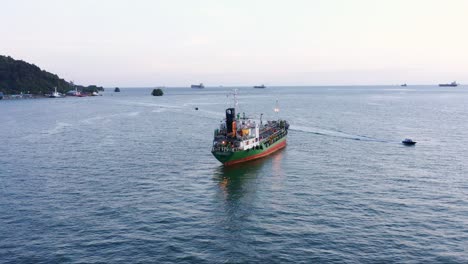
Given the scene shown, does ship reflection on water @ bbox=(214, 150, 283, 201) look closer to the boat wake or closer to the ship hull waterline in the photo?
the ship hull waterline

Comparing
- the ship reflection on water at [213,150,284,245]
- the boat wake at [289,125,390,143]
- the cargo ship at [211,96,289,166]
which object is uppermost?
the cargo ship at [211,96,289,166]

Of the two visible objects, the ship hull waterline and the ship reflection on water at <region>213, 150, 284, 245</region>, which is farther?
the ship hull waterline

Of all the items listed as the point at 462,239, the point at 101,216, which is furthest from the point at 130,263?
the point at 462,239

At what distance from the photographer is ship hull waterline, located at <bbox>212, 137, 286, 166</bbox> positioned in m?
84.5

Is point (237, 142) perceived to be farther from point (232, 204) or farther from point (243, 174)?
point (232, 204)

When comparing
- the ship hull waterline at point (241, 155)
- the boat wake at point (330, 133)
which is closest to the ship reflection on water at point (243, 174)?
the ship hull waterline at point (241, 155)

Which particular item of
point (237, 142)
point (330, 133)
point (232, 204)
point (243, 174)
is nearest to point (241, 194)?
point (232, 204)

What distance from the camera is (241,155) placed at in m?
88.9

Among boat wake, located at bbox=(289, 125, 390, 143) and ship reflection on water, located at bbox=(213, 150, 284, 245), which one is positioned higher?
boat wake, located at bbox=(289, 125, 390, 143)

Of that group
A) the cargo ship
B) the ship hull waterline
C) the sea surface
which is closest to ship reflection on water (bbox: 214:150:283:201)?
the sea surface

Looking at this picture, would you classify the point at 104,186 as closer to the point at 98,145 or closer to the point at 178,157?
the point at 178,157

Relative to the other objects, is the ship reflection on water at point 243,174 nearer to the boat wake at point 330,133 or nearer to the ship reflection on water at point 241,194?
the ship reflection on water at point 241,194

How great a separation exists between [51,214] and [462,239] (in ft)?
181

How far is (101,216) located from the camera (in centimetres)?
5481
